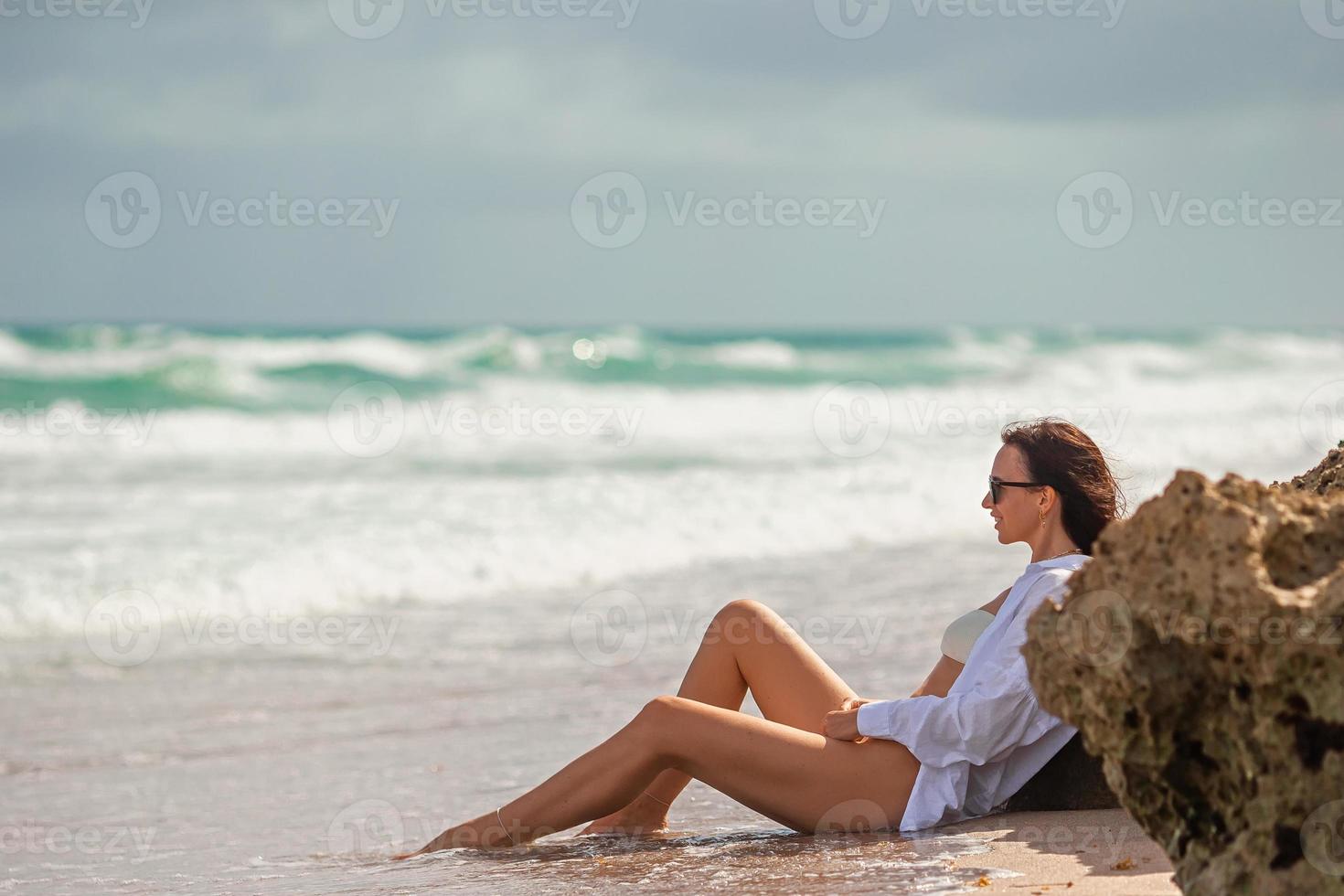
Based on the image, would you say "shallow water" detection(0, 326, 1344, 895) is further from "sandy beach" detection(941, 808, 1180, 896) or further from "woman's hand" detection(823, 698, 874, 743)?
"woman's hand" detection(823, 698, 874, 743)

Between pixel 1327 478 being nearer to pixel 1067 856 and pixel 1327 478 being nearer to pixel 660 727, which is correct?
pixel 1067 856

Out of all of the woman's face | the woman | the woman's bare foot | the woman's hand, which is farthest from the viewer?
the woman's bare foot

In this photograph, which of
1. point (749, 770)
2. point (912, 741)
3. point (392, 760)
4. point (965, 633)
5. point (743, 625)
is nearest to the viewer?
point (912, 741)

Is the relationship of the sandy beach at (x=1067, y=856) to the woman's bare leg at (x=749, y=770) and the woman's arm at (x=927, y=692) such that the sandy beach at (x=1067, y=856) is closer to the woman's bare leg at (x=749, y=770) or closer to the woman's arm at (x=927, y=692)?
the woman's bare leg at (x=749, y=770)

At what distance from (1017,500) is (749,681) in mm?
1157

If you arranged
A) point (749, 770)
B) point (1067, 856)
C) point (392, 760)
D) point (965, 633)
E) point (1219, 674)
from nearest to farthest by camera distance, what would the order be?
point (1219, 674), point (1067, 856), point (749, 770), point (965, 633), point (392, 760)

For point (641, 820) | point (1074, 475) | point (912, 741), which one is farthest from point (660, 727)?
point (1074, 475)

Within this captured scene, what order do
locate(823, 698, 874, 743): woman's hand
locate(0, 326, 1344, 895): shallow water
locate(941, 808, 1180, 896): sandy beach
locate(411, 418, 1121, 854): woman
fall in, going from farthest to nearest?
locate(0, 326, 1344, 895): shallow water, locate(823, 698, 874, 743): woman's hand, locate(411, 418, 1121, 854): woman, locate(941, 808, 1180, 896): sandy beach

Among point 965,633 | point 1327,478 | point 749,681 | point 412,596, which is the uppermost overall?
point 1327,478

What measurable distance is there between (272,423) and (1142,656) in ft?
62.0

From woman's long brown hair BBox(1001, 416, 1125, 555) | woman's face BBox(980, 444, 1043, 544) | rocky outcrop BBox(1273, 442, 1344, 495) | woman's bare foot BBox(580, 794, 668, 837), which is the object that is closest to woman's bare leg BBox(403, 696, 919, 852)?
woman's bare foot BBox(580, 794, 668, 837)

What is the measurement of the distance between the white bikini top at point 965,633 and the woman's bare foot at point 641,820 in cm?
110

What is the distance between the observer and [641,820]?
452cm

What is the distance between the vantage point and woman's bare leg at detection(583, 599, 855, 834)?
4527mm
